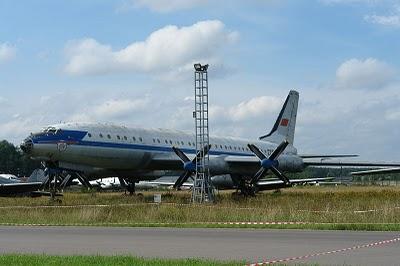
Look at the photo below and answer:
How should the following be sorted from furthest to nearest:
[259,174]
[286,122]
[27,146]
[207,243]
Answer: [286,122], [259,174], [27,146], [207,243]

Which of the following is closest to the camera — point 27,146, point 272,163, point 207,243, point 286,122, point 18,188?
point 207,243

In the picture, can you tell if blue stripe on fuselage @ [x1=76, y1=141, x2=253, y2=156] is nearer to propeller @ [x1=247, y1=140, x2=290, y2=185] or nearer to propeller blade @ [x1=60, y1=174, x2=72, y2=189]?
propeller blade @ [x1=60, y1=174, x2=72, y2=189]

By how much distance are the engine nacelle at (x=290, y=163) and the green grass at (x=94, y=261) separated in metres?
33.7

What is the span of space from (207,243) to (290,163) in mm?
31608

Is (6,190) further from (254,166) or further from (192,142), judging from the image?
(254,166)

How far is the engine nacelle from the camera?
45.9 m

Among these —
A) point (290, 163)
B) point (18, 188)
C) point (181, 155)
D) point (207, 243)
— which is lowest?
point (207, 243)

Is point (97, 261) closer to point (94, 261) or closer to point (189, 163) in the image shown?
point (94, 261)

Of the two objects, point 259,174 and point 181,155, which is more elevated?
point 181,155

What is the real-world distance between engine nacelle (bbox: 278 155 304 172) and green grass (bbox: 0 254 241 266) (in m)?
33.7

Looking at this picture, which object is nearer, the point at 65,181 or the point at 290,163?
the point at 65,181

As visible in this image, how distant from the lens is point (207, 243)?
15648mm

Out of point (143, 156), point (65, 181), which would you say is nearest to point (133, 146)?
point (143, 156)

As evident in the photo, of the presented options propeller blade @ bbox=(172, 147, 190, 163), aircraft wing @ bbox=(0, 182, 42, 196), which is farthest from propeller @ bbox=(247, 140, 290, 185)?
aircraft wing @ bbox=(0, 182, 42, 196)
